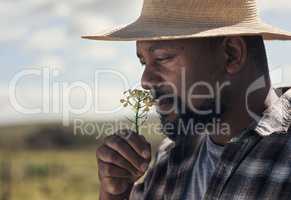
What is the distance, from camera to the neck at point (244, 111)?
4.52 m

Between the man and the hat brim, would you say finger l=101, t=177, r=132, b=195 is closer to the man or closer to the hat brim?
the man

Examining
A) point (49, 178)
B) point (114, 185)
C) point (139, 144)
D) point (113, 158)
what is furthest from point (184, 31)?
point (49, 178)

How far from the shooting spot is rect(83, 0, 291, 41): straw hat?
4.54 metres

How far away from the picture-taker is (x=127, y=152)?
4.61 meters

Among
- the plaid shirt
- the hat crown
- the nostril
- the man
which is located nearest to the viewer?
the plaid shirt

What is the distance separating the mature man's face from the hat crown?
0.14 m

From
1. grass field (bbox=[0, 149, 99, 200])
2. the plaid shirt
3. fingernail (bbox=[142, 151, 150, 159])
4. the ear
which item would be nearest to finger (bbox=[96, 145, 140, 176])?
fingernail (bbox=[142, 151, 150, 159])

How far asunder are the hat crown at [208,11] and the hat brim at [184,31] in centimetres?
4

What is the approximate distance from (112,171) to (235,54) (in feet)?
3.12

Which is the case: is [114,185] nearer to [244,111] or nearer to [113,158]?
[113,158]

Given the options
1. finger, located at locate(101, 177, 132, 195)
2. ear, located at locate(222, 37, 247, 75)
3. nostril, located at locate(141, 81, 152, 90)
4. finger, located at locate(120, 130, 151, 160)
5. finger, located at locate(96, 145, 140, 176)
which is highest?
ear, located at locate(222, 37, 247, 75)

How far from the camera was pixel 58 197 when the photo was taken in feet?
92.8

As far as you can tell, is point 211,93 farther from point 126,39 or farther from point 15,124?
point 15,124

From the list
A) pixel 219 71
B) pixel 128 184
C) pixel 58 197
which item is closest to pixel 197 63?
pixel 219 71
